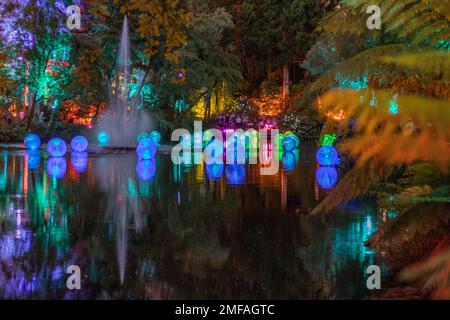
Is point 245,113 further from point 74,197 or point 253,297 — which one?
point 253,297

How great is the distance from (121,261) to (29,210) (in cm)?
444

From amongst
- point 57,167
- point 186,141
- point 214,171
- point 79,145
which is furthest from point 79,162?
point 186,141

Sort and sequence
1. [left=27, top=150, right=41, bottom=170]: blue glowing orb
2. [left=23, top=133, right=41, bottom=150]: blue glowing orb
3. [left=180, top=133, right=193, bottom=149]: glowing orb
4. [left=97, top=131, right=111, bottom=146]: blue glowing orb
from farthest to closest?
[left=97, top=131, right=111, bottom=146]: blue glowing orb < [left=180, top=133, right=193, bottom=149]: glowing orb < [left=23, top=133, right=41, bottom=150]: blue glowing orb < [left=27, top=150, right=41, bottom=170]: blue glowing orb

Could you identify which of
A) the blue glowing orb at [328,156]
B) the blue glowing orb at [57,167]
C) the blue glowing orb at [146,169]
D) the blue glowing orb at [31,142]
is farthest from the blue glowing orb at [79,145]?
the blue glowing orb at [328,156]

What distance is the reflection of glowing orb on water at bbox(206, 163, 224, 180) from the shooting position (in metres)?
18.6

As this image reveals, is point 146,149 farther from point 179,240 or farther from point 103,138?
point 179,240

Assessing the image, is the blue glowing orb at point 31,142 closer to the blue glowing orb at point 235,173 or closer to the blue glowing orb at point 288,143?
the blue glowing orb at point 288,143

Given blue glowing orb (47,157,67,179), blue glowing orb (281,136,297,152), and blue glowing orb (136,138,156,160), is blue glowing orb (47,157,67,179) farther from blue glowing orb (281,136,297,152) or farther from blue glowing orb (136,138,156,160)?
blue glowing orb (281,136,297,152)

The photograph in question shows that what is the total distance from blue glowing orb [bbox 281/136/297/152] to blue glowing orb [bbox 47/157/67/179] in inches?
385

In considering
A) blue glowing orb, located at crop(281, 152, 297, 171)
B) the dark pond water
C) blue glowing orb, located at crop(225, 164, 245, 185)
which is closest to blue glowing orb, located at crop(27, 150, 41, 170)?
the dark pond water

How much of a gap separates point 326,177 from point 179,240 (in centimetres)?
947

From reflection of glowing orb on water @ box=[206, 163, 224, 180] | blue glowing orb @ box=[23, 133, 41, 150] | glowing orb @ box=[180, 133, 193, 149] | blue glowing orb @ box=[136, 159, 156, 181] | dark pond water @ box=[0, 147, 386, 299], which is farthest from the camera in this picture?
glowing orb @ box=[180, 133, 193, 149]

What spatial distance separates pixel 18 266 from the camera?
748 cm
